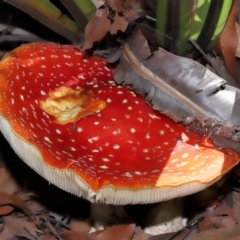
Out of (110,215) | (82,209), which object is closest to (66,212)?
(82,209)

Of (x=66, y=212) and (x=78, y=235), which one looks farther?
(x=66, y=212)

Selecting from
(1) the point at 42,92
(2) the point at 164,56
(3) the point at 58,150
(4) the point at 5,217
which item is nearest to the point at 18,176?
(4) the point at 5,217

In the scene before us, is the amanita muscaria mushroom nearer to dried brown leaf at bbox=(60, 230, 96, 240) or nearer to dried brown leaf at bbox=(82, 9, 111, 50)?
dried brown leaf at bbox=(82, 9, 111, 50)

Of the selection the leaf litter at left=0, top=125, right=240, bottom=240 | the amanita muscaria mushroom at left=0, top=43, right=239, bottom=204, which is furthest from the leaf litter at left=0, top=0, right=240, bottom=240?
the amanita muscaria mushroom at left=0, top=43, right=239, bottom=204

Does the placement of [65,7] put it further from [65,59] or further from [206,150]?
[206,150]

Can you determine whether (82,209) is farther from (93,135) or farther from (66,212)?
(93,135)

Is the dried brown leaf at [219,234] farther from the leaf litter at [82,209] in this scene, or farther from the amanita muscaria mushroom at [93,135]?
the amanita muscaria mushroom at [93,135]
